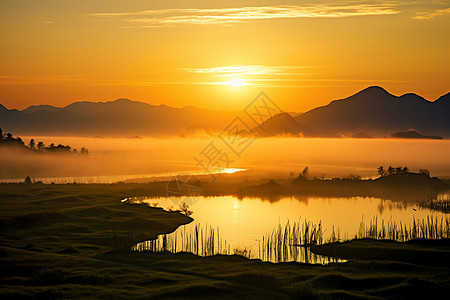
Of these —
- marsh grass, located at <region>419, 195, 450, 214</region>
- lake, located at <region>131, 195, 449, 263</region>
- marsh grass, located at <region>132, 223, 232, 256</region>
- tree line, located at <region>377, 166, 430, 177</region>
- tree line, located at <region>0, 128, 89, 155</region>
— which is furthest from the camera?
tree line, located at <region>0, 128, 89, 155</region>

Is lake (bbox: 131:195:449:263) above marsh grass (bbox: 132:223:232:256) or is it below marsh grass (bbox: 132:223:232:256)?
above

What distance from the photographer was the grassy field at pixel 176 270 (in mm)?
31984

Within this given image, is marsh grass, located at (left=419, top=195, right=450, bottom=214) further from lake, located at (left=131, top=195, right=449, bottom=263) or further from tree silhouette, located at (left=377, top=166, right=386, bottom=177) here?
tree silhouette, located at (left=377, top=166, right=386, bottom=177)

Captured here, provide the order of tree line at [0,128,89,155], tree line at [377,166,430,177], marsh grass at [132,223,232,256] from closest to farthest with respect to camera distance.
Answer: marsh grass at [132,223,232,256] → tree line at [377,166,430,177] → tree line at [0,128,89,155]

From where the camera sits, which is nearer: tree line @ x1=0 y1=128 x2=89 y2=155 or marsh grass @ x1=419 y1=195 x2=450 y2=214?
marsh grass @ x1=419 y1=195 x2=450 y2=214

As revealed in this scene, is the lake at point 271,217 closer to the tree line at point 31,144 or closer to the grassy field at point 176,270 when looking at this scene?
the grassy field at point 176,270

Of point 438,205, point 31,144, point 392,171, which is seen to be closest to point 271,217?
point 438,205

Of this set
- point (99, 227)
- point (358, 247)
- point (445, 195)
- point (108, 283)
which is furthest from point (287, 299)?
point (445, 195)

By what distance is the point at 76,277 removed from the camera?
34.5 meters

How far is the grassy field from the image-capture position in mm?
31984

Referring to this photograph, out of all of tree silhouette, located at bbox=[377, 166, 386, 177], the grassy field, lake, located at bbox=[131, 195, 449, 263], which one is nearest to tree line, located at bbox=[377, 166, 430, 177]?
tree silhouette, located at bbox=[377, 166, 386, 177]

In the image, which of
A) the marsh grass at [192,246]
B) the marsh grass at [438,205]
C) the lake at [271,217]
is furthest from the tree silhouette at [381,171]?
the marsh grass at [192,246]

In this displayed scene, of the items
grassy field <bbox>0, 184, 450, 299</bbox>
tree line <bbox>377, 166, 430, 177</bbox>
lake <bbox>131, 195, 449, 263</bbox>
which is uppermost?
tree line <bbox>377, 166, 430, 177</bbox>

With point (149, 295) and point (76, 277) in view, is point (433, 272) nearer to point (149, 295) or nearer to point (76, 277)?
point (149, 295)
